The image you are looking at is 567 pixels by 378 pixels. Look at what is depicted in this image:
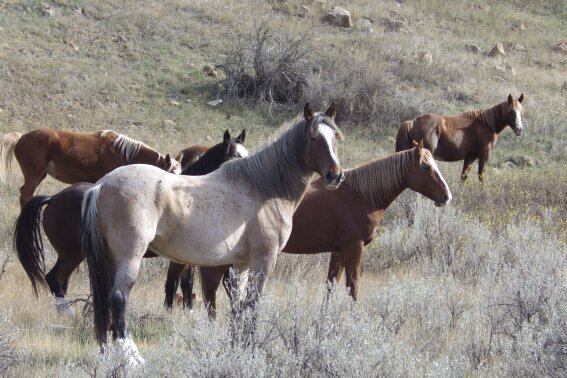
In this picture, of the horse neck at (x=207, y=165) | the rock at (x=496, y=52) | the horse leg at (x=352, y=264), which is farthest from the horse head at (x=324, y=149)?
the rock at (x=496, y=52)

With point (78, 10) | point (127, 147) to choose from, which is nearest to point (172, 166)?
point (127, 147)

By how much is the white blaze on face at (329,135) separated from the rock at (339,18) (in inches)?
845

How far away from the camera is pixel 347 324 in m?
5.67

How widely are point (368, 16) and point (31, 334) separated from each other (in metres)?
23.2

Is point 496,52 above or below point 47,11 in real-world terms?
below

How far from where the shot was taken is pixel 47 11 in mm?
24219

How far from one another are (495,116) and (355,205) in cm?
959

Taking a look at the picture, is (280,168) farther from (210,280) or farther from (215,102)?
(215,102)

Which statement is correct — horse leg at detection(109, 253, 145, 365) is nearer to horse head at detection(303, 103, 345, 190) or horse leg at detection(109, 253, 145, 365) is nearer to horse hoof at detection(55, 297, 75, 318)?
horse head at detection(303, 103, 345, 190)

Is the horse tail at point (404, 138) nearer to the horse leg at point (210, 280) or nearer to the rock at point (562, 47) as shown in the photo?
the horse leg at point (210, 280)

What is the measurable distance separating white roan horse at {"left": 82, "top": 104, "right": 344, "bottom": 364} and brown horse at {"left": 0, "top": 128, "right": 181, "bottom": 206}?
259 inches

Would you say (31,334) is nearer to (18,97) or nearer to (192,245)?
(192,245)

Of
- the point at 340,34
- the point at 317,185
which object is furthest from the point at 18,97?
the point at 317,185

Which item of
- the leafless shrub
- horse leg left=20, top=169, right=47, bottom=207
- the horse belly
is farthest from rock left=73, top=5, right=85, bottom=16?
the horse belly
